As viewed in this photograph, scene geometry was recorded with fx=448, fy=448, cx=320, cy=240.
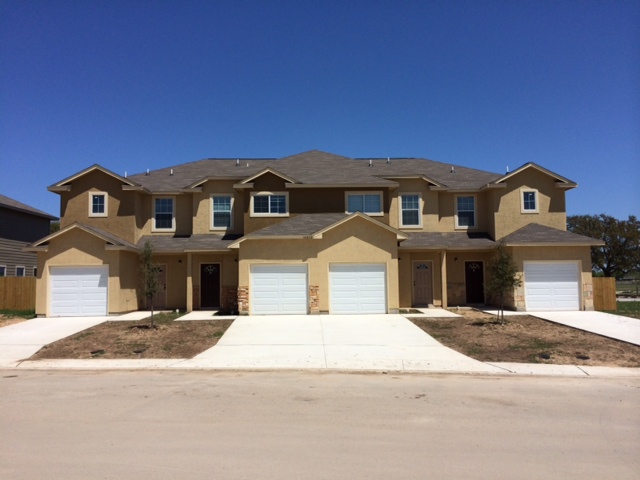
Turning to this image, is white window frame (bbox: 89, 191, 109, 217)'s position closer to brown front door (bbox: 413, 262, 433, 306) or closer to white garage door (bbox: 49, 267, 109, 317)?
white garage door (bbox: 49, 267, 109, 317)

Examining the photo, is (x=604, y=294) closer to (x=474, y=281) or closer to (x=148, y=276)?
(x=474, y=281)

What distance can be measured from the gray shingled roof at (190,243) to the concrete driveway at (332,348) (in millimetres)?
4464

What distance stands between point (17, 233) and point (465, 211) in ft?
92.2

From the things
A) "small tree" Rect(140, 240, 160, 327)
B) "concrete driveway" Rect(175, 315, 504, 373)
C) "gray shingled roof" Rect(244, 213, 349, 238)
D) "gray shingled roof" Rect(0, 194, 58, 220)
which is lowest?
"concrete driveway" Rect(175, 315, 504, 373)

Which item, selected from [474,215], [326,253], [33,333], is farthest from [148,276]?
[474,215]

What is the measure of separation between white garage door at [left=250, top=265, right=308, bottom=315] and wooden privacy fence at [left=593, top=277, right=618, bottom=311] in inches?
538

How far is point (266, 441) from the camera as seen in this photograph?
5.88m

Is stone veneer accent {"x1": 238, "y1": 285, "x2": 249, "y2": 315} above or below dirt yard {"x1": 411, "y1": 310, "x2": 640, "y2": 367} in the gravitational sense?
above

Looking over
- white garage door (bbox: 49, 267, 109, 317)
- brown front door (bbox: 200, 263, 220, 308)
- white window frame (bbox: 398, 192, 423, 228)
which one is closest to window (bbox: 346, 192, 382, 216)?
white window frame (bbox: 398, 192, 423, 228)

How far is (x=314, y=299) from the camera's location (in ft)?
61.8

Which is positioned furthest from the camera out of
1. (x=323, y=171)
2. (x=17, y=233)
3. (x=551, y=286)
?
(x=17, y=233)

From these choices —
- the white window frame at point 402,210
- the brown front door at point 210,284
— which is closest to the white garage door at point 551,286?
the white window frame at point 402,210

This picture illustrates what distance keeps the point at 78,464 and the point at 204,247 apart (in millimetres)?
15696

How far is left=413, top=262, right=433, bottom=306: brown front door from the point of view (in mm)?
22078
